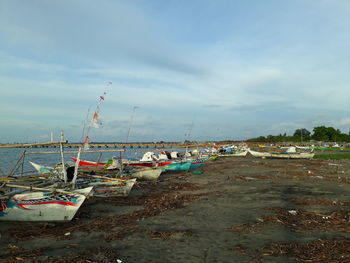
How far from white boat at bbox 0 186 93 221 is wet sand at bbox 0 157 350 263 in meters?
0.38

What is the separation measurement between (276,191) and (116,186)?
9854mm

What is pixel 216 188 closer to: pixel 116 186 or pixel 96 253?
pixel 116 186

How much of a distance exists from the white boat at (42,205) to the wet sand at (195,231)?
Answer: 376 millimetres

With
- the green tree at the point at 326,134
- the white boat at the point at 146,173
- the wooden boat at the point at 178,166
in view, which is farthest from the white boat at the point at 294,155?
the green tree at the point at 326,134

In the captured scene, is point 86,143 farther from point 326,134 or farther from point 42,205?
point 326,134

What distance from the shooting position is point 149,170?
70.7 feet

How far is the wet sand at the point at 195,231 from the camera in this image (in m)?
7.48

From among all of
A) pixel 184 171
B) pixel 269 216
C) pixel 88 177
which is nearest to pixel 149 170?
pixel 88 177

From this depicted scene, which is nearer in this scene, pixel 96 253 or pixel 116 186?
pixel 96 253

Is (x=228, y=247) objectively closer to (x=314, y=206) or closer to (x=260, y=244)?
(x=260, y=244)

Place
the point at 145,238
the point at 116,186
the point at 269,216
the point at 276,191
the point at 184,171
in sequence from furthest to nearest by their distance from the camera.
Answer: the point at 184,171 < the point at 276,191 < the point at 116,186 < the point at 269,216 < the point at 145,238

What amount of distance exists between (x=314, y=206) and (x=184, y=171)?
1796cm

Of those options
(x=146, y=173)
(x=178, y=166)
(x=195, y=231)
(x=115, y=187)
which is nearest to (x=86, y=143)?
(x=115, y=187)

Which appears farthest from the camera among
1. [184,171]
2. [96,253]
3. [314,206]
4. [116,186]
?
[184,171]
